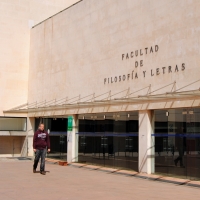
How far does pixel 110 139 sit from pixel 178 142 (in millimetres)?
4202

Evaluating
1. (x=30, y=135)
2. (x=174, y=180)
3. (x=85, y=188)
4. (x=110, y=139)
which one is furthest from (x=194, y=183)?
(x=30, y=135)

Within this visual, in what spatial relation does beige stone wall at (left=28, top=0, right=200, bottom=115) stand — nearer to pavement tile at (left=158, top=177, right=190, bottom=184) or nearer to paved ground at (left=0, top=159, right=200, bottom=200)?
pavement tile at (left=158, top=177, right=190, bottom=184)

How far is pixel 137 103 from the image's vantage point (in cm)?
1531

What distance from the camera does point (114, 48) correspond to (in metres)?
17.0

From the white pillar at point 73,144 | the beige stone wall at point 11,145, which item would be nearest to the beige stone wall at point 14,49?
the beige stone wall at point 11,145

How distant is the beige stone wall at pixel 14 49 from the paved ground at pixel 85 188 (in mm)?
9818

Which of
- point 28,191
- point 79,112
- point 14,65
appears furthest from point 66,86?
point 28,191

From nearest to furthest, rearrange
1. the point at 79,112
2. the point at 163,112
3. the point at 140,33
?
the point at 163,112
the point at 140,33
the point at 79,112

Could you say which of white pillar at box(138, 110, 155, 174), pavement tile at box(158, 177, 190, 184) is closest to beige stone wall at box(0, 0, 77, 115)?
white pillar at box(138, 110, 155, 174)

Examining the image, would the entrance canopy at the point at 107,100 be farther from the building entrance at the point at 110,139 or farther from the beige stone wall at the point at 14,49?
the beige stone wall at the point at 14,49

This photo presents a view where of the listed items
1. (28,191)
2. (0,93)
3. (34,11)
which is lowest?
(28,191)

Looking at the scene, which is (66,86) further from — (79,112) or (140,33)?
(140,33)

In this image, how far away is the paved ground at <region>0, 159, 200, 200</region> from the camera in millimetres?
9930

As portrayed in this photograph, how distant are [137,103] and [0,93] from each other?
1141 cm
